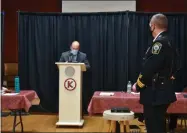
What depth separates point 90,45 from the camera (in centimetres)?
638

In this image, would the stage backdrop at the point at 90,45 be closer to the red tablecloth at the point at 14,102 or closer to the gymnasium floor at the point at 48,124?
the gymnasium floor at the point at 48,124

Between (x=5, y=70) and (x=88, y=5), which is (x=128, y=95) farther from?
(x=5, y=70)

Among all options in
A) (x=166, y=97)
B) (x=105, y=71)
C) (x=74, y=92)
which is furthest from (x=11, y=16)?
(x=166, y=97)

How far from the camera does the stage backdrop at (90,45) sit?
623cm

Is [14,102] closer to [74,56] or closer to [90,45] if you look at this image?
[74,56]

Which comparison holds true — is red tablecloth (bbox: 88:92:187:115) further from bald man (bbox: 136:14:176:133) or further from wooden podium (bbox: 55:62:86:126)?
bald man (bbox: 136:14:176:133)

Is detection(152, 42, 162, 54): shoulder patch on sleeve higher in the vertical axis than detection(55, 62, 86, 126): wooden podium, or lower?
higher

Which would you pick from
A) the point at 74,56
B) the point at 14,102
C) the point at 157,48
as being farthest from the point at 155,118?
the point at 74,56

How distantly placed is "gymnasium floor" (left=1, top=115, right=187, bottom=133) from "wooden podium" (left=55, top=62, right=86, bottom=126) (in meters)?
0.14

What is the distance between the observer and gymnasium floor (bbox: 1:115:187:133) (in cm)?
480

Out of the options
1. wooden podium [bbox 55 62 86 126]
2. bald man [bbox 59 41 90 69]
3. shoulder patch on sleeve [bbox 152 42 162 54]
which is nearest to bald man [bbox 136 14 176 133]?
shoulder patch on sleeve [bbox 152 42 162 54]

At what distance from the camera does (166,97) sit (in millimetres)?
2561

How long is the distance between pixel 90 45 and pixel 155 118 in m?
3.97

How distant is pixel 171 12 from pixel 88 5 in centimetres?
171
